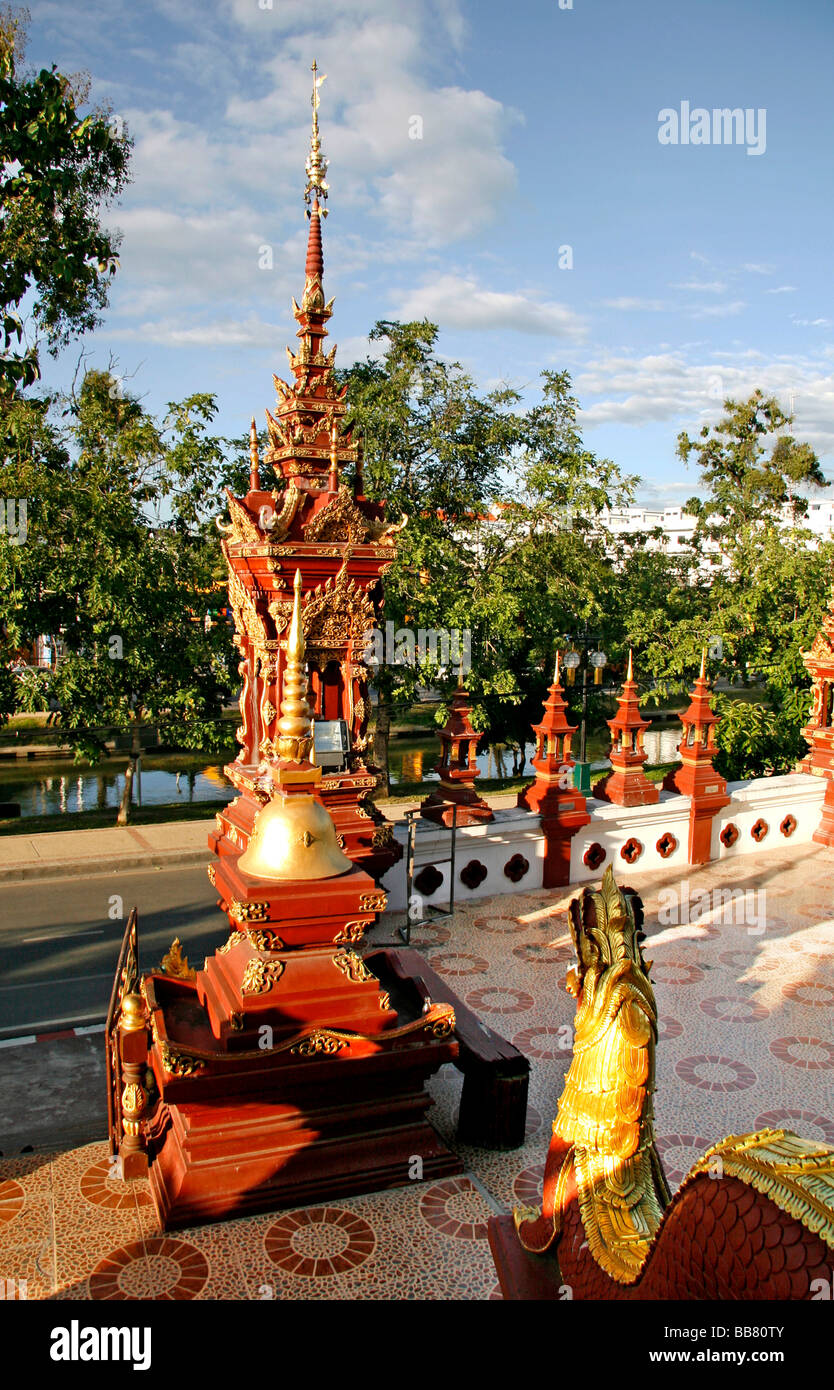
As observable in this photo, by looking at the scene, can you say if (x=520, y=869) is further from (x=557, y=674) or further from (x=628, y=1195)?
(x=628, y=1195)

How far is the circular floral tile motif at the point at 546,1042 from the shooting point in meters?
7.79

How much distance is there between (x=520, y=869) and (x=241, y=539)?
5709mm

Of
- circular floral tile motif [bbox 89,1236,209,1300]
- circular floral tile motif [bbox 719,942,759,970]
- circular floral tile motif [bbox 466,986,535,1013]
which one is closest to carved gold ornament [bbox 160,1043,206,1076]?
circular floral tile motif [bbox 89,1236,209,1300]

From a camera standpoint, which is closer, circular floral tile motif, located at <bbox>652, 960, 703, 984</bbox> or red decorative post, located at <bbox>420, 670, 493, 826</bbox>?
circular floral tile motif, located at <bbox>652, 960, 703, 984</bbox>

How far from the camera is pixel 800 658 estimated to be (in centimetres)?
1822

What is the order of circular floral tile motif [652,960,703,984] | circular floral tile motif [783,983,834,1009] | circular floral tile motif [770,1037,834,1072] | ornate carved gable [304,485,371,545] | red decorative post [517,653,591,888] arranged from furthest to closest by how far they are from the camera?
red decorative post [517,653,591,888] → ornate carved gable [304,485,371,545] → circular floral tile motif [652,960,703,984] → circular floral tile motif [783,983,834,1009] → circular floral tile motif [770,1037,834,1072]

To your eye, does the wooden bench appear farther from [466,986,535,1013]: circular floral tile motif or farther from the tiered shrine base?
[466,986,535,1013]: circular floral tile motif

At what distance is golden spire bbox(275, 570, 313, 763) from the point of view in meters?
5.78

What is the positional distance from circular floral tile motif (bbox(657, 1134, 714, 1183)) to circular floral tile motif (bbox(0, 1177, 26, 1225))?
4.17 m

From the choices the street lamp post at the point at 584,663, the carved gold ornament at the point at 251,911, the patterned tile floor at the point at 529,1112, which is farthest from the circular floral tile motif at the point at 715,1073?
the street lamp post at the point at 584,663

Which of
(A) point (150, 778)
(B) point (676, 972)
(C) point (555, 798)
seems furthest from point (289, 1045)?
(A) point (150, 778)

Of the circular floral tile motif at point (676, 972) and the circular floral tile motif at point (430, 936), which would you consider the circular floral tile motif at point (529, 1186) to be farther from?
the circular floral tile motif at point (430, 936)

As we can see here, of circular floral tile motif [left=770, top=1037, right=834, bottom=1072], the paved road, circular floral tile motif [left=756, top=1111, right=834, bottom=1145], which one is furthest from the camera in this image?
the paved road

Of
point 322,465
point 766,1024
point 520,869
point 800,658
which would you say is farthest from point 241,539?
point 800,658
